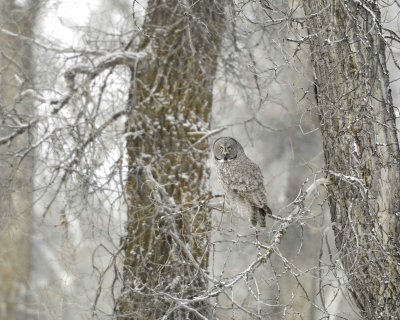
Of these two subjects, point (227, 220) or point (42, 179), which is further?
point (42, 179)

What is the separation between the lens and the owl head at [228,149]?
7.24 m

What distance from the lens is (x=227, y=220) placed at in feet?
23.1

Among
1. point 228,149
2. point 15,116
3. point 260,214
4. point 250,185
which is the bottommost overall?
point 260,214

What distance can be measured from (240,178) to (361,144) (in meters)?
1.24

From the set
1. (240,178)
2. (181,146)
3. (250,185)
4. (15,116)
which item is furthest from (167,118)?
(250,185)

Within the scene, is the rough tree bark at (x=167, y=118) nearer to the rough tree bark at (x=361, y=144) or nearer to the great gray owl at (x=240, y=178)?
the great gray owl at (x=240, y=178)

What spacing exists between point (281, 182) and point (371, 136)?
10.3 meters

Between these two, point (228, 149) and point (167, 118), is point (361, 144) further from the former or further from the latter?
point (167, 118)

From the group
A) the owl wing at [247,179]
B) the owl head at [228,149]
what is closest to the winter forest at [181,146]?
the owl wing at [247,179]

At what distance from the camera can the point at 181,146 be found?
8.38 meters

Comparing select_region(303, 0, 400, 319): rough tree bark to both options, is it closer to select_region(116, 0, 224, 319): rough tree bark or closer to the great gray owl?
the great gray owl

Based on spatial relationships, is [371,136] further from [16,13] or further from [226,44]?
[16,13]

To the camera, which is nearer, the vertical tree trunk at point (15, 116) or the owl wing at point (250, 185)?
the owl wing at point (250, 185)

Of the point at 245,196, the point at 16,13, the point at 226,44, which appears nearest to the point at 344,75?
the point at 245,196
